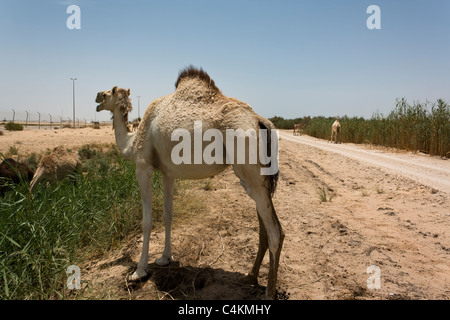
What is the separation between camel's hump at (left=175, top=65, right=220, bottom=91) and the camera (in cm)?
354

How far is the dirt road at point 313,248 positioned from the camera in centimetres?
332

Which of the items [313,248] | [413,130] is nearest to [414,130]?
[413,130]

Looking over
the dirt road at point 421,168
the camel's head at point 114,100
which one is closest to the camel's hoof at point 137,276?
the camel's head at point 114,100

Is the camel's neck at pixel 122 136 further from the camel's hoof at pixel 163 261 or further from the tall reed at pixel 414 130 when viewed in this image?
the tall reed at pixel 414 130

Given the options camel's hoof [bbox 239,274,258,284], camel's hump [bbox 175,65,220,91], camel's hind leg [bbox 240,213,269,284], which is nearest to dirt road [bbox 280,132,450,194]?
camel's hind leg [bbox 240,213,269,284]

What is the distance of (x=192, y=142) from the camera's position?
319cm

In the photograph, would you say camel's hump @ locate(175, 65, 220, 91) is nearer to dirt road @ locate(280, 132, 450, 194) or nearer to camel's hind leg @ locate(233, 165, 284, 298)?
camel's hind leg @ locate(233, 165, 284, 298)

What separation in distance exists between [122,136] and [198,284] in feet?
7.74

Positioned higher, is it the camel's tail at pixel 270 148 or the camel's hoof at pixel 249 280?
the camel's tail at pixel 270 148

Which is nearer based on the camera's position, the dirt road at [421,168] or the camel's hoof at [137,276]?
the camel's hoof at [137,276]

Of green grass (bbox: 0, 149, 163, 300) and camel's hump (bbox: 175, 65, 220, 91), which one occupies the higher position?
camel's hump (bbox: 175, 65, 220, 91)

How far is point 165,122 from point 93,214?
2.28 m

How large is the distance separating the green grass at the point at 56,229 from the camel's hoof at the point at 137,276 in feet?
2.31

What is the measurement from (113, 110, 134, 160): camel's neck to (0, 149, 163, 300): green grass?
1.19m
